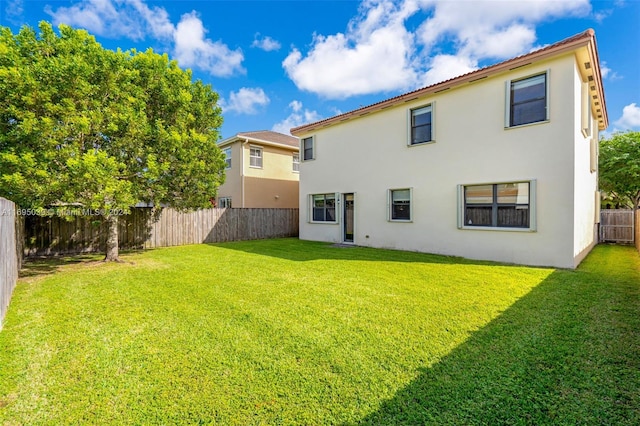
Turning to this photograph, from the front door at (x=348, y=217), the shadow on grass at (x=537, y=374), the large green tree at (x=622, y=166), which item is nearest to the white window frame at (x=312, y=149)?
the front door at (x=348, y=217)

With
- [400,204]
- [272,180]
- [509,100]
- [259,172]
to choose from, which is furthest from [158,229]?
[509,100]

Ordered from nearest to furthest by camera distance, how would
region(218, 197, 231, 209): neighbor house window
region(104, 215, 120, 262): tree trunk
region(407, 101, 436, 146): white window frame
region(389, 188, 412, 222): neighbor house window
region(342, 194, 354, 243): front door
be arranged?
1. region(104, 215, 120, 262): tree trunk
2. region(407, 101, 436, 146): white window frame
3. region(389, 188, 412, 222): neighbor house window
4. region(342, 194, 354, 243): front door
5. region(218, 197, 231, 209): neighbor house window

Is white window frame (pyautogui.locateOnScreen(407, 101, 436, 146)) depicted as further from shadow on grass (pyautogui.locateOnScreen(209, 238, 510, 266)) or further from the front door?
shadow on grass (pyautogui.locateOnScreen(209, 238, 510, 266))

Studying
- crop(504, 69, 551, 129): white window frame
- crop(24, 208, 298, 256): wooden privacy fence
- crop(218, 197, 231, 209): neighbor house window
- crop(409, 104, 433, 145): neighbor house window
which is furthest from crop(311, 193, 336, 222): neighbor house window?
crop(504, 69, 551, 129): white window frame

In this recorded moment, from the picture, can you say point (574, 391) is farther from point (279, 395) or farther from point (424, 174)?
point (424, 174)

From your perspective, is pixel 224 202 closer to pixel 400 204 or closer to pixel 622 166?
pixel 400 204

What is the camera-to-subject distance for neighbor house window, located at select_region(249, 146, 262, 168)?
1823 cm

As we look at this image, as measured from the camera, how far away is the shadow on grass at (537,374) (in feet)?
7.93

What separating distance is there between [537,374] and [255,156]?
1743 cm

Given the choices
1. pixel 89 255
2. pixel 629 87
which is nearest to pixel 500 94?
pixel 629 87

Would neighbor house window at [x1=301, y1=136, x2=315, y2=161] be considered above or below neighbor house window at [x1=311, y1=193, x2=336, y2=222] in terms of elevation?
above

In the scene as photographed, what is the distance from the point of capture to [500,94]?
897 cm

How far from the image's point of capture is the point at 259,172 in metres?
18.6

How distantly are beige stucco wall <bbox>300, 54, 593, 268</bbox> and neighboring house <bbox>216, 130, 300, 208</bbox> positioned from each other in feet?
19.1
